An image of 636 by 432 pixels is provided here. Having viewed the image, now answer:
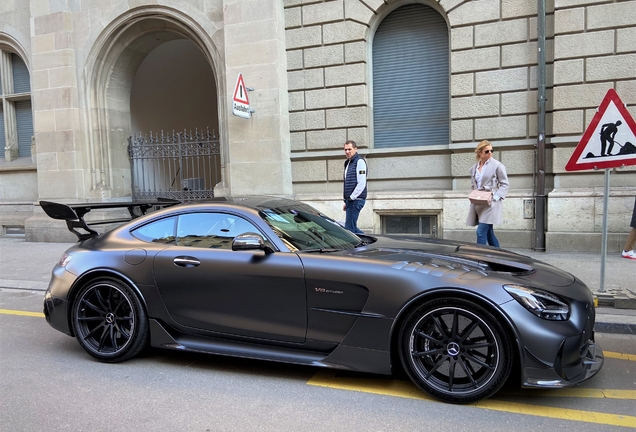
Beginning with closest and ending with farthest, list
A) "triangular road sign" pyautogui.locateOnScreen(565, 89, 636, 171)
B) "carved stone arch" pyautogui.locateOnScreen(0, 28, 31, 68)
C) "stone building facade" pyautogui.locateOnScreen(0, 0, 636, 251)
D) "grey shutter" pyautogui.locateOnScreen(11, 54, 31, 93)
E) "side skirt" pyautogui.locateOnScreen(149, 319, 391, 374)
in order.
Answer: "side skirt" pyautogui.locateOnScreen(149, 319, 391, 374), "triangular road sign" pyautogui.locateOnScreen(565, 89, 636, 171), "stone building facade" pyautogui.locateOnScreen(0, 0, 636, 251), "carved stone arch" pyautogui.locateOnScreen(0, 28, 31, 68), "grey shutter" pyautogui.locateOnScreen(11, 54, 31, 93)

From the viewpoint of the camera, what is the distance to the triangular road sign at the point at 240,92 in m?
9.57

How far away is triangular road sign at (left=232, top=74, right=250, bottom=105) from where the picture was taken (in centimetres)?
957

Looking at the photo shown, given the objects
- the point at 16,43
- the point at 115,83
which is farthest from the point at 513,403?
the point at 16,43

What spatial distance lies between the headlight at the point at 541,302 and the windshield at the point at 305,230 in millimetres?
1400

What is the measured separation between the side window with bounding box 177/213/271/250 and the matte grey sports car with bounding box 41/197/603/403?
0.01 m

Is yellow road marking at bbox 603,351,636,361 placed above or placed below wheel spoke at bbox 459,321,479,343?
below

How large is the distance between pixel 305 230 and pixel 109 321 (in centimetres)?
188

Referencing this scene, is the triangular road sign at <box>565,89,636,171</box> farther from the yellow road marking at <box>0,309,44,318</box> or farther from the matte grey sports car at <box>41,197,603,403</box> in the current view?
the yellow road marking at <box>0,309,44,318</box>

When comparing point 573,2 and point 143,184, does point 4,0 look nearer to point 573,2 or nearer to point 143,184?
point 143,184

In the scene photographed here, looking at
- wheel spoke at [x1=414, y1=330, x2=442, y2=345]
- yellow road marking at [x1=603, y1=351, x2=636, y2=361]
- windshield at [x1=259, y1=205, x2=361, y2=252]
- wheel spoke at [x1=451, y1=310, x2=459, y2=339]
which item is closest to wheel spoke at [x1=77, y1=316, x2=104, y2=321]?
windshield at [x1=259, y1=205, x2=361, y2=252]

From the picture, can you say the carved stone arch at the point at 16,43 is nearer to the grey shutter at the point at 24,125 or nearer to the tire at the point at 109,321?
the grey shutter at the point at 24,125

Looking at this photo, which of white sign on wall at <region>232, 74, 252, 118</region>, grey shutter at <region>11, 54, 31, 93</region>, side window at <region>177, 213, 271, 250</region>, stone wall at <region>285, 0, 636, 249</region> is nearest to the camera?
side window at <region>177, 213, 271, 250</region>

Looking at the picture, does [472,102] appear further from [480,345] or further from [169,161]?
[169,161]

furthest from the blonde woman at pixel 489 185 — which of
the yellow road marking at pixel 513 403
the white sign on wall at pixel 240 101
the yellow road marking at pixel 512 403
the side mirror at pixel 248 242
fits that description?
the white sign on wall at pixel 240 101
